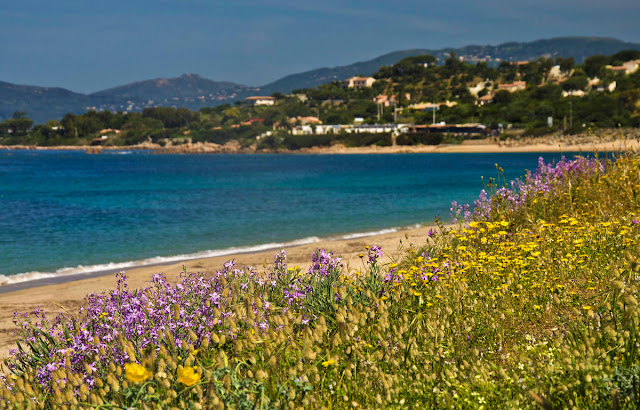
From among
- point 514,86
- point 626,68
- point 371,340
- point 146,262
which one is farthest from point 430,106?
point 371,340

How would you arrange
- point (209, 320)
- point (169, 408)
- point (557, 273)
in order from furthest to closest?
point (557, 273), point (209, 320), point (169, 408)

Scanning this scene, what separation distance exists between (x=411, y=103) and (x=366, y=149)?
1705 inches

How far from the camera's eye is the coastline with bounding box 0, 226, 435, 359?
956 centimetres

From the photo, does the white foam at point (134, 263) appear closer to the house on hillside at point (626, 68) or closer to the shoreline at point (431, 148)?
the shoreline at point (431, 148)

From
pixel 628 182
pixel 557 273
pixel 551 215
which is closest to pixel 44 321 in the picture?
pixel 557 273

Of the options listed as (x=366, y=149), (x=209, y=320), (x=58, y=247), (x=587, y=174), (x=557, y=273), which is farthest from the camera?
(x=366, y=149)

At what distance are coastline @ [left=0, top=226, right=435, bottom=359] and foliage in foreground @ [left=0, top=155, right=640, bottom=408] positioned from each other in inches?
124

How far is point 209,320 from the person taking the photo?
436 centimetres

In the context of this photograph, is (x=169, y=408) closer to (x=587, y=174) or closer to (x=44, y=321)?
(x=44, y=321)

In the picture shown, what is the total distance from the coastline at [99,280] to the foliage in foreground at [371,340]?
10.3 feet

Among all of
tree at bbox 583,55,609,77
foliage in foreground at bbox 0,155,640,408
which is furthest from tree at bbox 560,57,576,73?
foliage in foreground at bbox 0,155,640,408

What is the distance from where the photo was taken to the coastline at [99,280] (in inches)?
376

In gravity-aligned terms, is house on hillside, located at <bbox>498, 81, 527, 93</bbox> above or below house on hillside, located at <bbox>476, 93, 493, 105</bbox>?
above

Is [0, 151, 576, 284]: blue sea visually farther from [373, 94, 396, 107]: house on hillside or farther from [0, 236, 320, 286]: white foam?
[373, 94, 396, 107]: house on hillside
